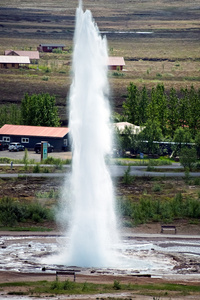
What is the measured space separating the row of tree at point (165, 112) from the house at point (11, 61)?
6284 centimetres

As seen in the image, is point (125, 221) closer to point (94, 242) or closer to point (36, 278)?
point (94, 242)

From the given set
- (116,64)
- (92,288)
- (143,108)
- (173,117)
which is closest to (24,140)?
(143,108)

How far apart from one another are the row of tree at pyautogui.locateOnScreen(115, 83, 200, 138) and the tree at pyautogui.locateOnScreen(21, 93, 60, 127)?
9002 millimetres

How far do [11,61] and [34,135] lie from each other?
6874 cm

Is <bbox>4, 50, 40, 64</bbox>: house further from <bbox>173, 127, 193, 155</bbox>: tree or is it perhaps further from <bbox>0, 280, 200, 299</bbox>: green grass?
<bbox>0, 280, 200, 299</bbox>: green grass

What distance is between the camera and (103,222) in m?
36.9

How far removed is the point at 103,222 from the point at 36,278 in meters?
6.79

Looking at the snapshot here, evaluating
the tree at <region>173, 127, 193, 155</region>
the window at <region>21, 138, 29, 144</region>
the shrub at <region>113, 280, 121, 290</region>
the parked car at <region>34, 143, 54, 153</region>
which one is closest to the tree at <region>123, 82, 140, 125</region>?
the parked car at <region>34, 143, 54, 153</region>

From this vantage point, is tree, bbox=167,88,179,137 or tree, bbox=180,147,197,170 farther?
tree, bbox=167,88,179,137

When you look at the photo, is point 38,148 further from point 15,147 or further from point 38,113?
point 38,113

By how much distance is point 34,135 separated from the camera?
275ft

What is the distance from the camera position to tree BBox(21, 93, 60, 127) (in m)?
89.8

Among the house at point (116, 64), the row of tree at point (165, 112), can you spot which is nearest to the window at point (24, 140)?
the row of tree at point (165, 112)

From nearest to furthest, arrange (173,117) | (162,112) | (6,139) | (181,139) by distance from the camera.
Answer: (181,139), (173,117), (6,139), (162,112)
